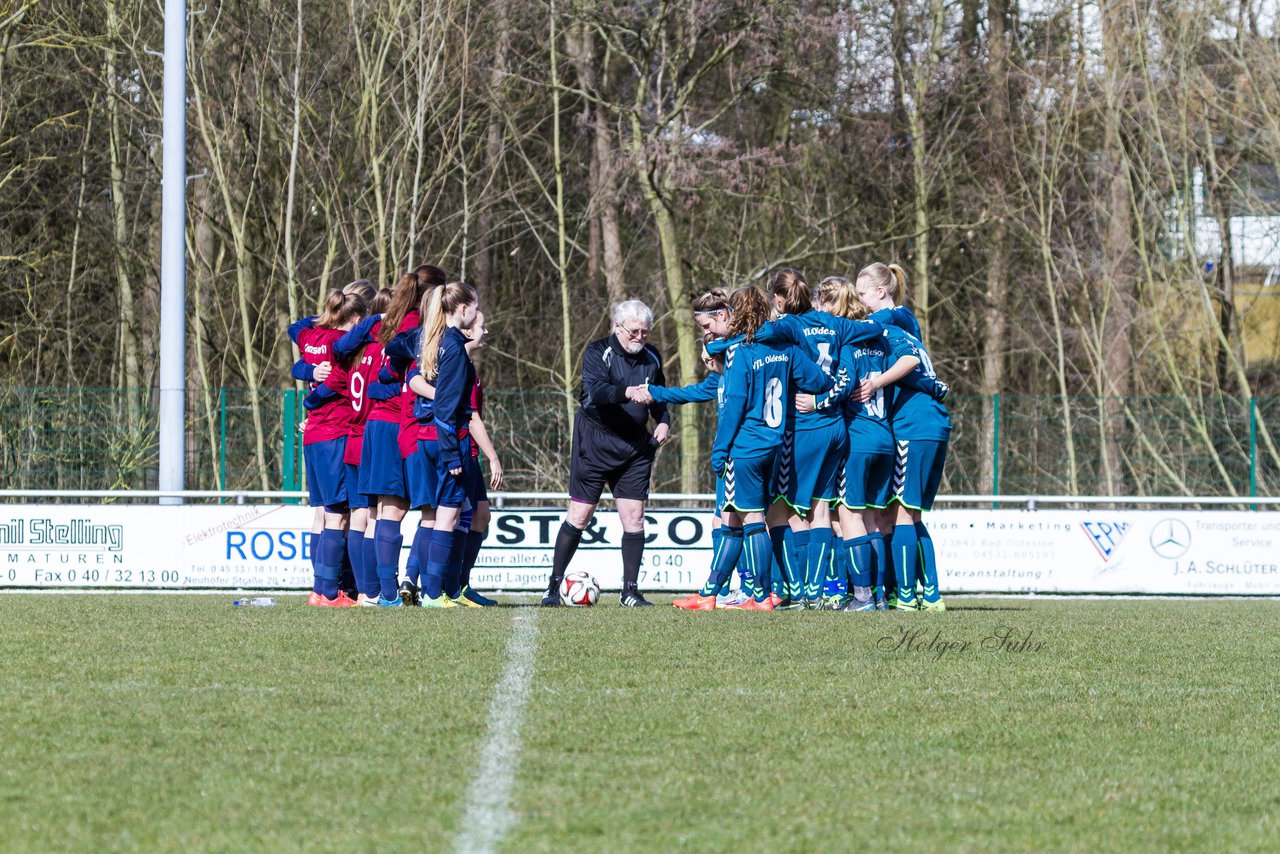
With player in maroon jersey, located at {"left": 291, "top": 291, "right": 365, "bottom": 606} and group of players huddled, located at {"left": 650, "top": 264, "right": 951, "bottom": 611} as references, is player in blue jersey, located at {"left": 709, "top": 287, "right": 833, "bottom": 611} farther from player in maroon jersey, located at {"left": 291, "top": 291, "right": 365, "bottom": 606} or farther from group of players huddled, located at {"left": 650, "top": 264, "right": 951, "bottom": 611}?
player in maroon jersey, located at {"left": 291, "top": 291, "right": 365, "bottom": 606}

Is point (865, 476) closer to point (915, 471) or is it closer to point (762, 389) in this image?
point (915, 471)

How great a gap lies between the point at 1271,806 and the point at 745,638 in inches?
145

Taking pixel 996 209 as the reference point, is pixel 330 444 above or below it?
below

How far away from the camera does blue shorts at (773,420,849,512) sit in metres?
9.29

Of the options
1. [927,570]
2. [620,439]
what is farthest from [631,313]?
[927,570]

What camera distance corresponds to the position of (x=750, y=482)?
916cm

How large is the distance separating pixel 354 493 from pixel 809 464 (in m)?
2.81

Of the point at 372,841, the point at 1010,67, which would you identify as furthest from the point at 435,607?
the point at 1010,67

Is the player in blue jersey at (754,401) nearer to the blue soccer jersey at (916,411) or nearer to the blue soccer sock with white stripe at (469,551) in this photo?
the blue soccer jersey at (916,411)

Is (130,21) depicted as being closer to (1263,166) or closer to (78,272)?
(78,272)

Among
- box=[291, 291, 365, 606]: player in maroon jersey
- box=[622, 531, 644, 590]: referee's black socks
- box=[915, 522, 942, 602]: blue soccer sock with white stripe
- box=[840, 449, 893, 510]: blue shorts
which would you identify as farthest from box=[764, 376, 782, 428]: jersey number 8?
box=[291, 291, 365, 606]: player in maroon jersey

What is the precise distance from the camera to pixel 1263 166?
2347 cm

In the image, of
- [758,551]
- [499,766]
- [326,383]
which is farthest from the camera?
[326,383]

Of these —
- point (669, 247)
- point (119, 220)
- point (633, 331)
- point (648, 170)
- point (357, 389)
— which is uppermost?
point (648, 170)
